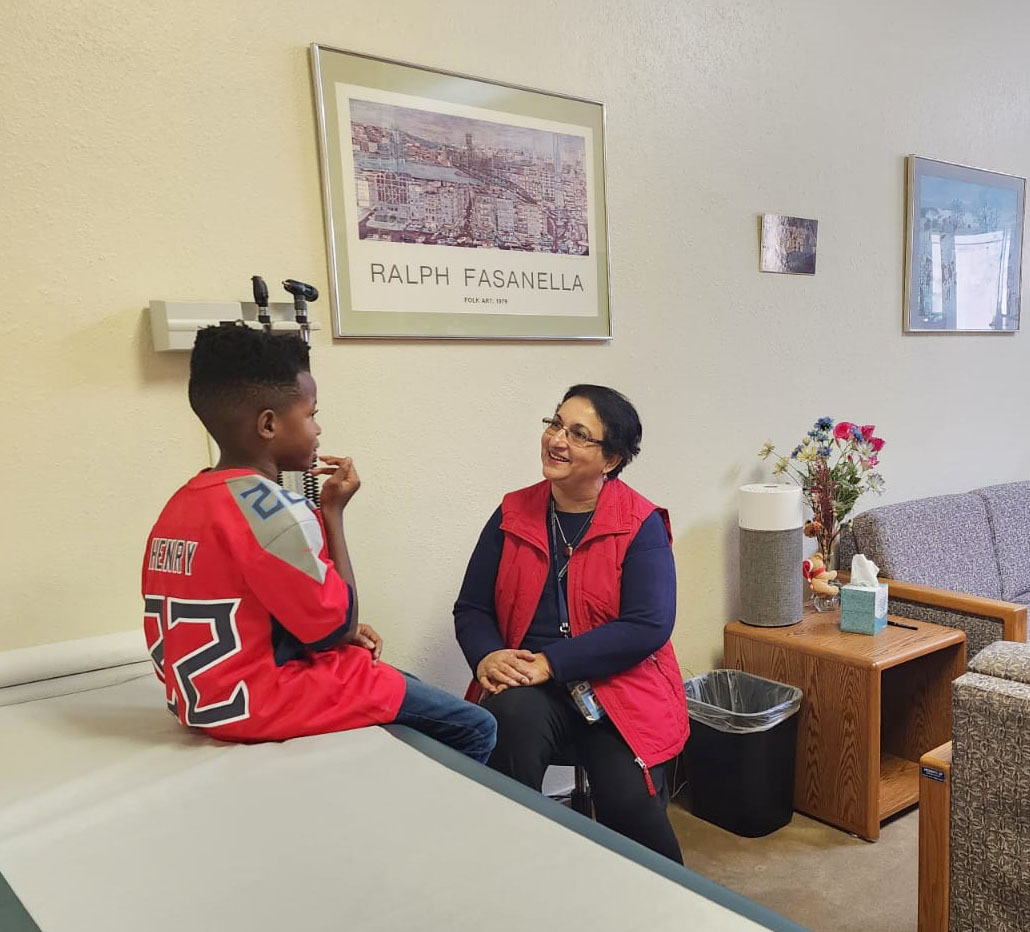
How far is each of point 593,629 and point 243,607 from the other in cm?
83

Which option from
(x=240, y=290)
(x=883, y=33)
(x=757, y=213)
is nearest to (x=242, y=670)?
A: (x=240, y=290)

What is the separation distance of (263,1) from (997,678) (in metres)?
1.95

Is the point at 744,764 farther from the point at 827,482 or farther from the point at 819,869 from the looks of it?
the point at 827,482

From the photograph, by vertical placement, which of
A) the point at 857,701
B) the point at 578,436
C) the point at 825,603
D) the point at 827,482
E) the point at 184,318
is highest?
the point at 184,318

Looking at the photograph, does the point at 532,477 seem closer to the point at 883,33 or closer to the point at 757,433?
the point at 757,433

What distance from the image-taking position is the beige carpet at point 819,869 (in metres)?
1.91

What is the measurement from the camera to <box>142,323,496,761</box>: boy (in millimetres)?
1146

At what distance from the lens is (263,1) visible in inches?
68.6

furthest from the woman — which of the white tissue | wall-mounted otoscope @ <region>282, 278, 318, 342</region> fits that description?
the white tissue

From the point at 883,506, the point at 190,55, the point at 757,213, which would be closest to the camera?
the point at 190,55

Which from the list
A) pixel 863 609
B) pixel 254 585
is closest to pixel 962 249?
pixel 863 609

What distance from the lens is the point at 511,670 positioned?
1.75 m

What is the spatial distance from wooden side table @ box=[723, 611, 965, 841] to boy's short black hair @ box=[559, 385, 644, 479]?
918mm

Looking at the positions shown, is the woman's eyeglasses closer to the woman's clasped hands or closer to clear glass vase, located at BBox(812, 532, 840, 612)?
the woman's clasped hands
